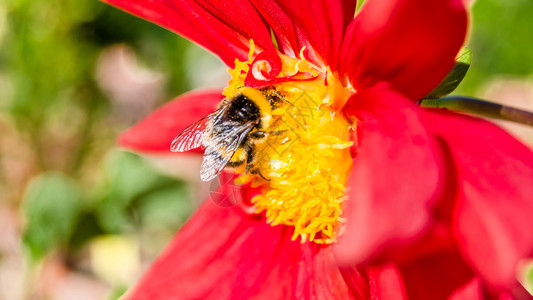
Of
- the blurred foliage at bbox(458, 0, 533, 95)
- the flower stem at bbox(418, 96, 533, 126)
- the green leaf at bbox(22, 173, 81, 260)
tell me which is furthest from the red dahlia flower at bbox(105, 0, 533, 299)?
the blurred foliage at bbox(458, 0, 533, 95)

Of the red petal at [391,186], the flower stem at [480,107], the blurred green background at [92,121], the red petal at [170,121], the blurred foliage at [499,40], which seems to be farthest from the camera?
the blurred foliage at [499,40]

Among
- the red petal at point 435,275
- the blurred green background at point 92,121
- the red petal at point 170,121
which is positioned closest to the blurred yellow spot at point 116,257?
the blurred green background at point 92,121

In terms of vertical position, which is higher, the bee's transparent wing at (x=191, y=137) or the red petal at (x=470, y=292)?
the bee's transparent wing at (x=191, y=137)

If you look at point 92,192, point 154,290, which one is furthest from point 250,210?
point 92,192

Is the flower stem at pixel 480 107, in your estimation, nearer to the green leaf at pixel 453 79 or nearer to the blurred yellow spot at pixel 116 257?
the green leaf at pixel 453 79

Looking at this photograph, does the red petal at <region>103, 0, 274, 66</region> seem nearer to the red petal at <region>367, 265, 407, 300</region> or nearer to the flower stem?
the flower stem

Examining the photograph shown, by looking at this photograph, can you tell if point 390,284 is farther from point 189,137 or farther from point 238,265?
point 189,137

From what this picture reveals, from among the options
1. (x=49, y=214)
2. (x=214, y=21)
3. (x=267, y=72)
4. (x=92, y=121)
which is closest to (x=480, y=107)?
(x=267, y=72)
